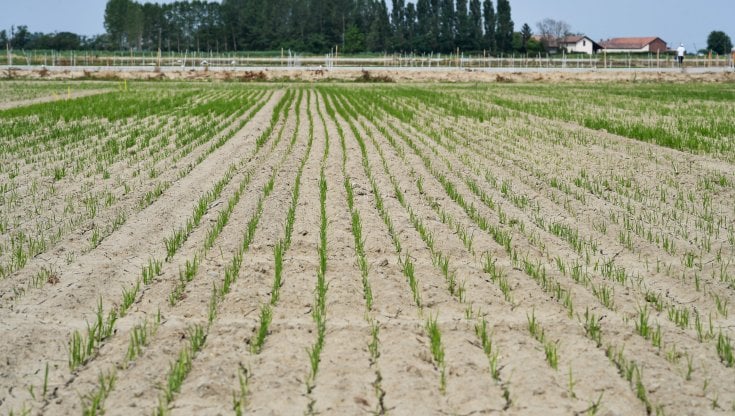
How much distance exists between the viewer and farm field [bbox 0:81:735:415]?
3621 mm

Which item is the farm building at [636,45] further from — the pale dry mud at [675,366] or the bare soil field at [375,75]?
the pale dry mud at [675,366]

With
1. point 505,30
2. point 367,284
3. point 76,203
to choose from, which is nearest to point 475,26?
point 505,30

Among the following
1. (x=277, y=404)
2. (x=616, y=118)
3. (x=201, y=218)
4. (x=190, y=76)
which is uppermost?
(x=190, y=76)

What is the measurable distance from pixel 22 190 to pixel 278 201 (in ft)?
11.6

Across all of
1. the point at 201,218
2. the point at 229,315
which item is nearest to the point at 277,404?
the point at 229,315

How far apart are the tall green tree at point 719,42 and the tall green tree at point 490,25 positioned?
3377 centimetres

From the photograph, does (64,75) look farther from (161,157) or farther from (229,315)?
(229,315)

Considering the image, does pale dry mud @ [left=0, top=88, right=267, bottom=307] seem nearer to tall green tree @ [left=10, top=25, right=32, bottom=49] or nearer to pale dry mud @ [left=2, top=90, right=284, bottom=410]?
pale dry mud @ [left=2, top=90, right=284, bottom=410]

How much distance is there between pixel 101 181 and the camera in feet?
32.4

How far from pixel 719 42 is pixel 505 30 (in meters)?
33.7

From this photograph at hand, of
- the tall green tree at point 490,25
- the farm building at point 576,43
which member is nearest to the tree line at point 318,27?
the tall green tree at point 490,25

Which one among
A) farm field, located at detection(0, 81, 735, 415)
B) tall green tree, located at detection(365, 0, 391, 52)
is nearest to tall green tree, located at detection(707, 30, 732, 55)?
tall green tree, located at detection(365, 0, 391, 52)

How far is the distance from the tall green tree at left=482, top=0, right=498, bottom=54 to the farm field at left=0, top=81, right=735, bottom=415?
328ft

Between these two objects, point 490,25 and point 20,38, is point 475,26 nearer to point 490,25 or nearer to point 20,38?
point 490,25
